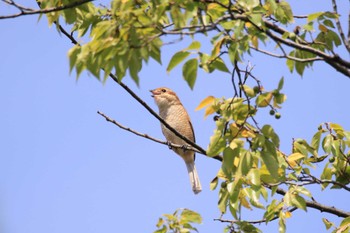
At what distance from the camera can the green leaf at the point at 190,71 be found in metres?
3.77

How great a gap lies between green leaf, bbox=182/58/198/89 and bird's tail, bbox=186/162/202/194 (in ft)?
19.4

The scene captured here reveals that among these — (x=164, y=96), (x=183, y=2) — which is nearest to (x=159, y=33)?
(x=183, y=2)

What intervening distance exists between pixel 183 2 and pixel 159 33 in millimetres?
233

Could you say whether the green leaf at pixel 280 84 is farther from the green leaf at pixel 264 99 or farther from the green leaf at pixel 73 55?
the green leaf at pixel 73 55

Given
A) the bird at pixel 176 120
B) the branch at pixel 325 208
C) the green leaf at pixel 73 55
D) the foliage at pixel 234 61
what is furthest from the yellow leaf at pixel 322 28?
the bird at pixel 176 120

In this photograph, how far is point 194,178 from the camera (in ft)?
32.1

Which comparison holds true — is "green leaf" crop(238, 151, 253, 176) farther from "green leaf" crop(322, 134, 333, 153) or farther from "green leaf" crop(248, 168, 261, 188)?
"green leaf" crop(322, 134, 333, 153)

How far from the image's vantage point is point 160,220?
4.92m

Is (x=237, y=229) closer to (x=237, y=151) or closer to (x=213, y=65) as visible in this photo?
(x=237, y=151)

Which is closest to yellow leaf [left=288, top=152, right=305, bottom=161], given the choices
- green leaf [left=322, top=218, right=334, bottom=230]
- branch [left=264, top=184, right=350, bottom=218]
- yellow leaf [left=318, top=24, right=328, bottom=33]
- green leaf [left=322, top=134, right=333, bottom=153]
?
green leaf [left=322, top=134, right=333, bottom=153]

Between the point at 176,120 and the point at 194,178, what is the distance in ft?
2.98

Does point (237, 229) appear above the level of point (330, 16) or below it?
below

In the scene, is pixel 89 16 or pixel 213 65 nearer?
pixel 213 65

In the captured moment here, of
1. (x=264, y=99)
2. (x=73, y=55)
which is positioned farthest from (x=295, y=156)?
(x=73, y=55)
